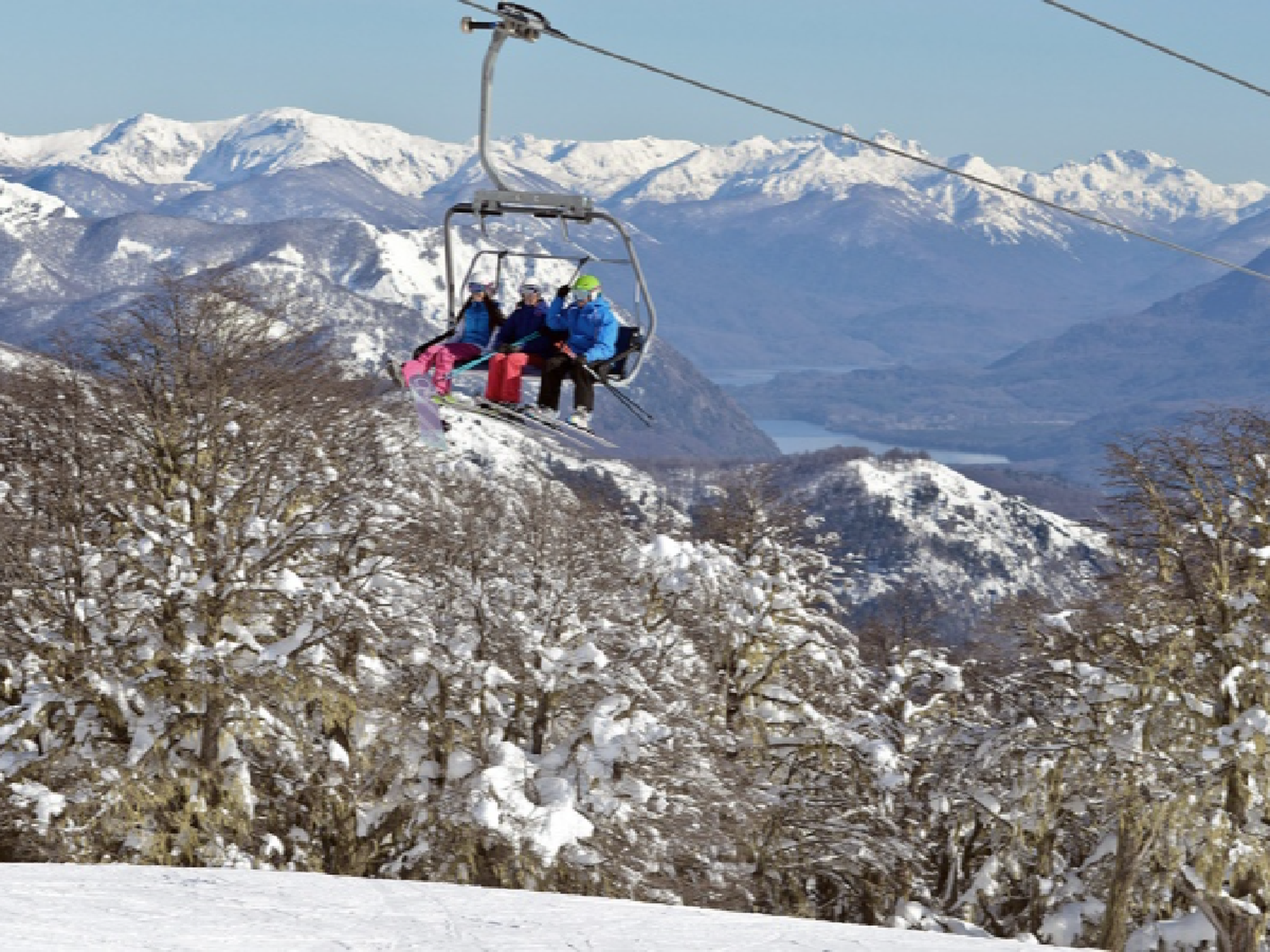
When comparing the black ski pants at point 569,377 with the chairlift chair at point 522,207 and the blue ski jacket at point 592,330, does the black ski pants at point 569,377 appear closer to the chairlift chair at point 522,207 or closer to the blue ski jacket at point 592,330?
the blue ski jacket at point 592,330

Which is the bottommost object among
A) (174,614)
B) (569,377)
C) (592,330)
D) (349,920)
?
(349,920)

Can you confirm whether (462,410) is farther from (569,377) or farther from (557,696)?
(557,696)

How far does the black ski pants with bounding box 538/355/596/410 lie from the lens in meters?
17.0

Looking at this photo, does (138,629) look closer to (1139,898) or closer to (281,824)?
(281,824)

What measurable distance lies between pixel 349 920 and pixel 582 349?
6.92 m

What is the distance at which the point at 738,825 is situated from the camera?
96.1 ft

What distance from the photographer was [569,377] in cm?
1725

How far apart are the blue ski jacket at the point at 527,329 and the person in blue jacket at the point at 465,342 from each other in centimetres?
17

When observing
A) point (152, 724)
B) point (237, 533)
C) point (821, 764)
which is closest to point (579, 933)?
point (152, 724)

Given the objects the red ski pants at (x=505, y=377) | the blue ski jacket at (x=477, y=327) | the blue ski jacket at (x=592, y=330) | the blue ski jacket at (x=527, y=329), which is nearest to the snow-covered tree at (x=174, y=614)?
Answer: the blue ski jacket at (x=477, y=327)

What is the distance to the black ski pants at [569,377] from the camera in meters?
17.0

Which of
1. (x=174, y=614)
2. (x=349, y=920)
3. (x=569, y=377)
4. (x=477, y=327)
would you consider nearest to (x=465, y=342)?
(x=477, y=327)

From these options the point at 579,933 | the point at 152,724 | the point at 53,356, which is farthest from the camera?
the point at 53,356

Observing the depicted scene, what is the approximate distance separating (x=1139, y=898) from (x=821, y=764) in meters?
7.07
